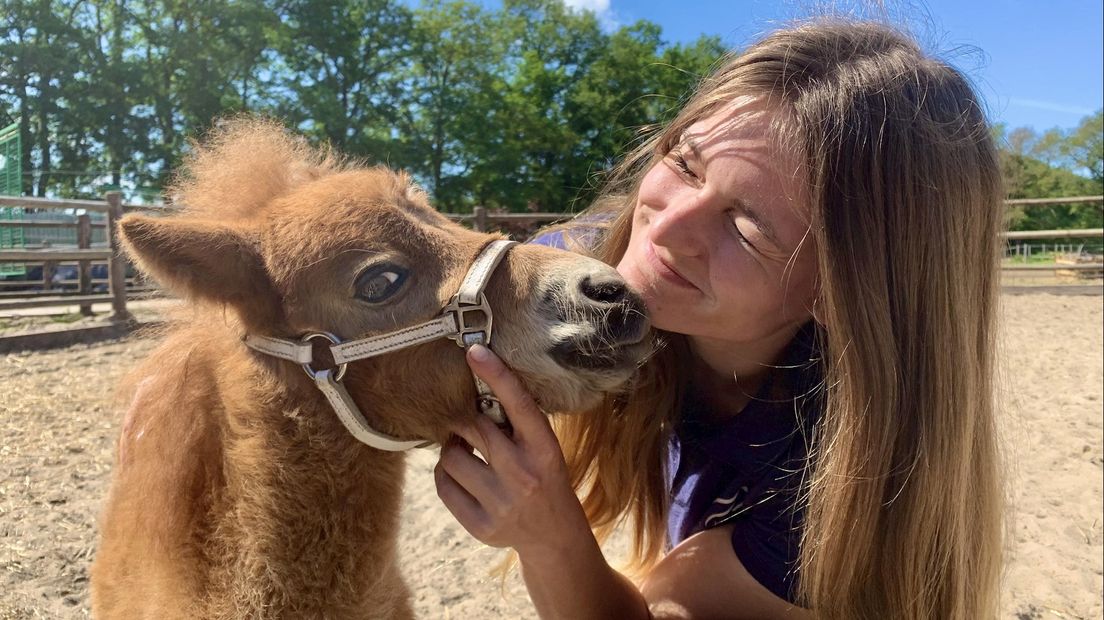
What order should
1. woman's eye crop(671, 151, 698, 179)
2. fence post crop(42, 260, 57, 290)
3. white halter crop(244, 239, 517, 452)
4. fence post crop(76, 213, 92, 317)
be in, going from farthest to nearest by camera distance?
fence post crop(76, 213, 92, 317), fence post crop(42, 260, 57, 290), woman's eye crop(671, 151, 698, 179), white halter crop(244, 239, 517, 452)

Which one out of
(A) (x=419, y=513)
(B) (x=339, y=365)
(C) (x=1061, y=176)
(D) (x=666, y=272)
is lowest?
(A) (x=419, y=513)

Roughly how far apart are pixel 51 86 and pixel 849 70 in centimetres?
306

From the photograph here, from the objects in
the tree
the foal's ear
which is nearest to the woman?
the foal's ear

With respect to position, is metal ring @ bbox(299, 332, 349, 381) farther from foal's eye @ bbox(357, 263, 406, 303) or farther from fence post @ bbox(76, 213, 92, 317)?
fence post @ bbox(76, 213, 92, 317)

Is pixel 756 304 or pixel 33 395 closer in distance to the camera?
pixel 756 304

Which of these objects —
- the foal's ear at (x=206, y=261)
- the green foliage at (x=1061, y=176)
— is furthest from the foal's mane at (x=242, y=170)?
the green foliage at (x=1061, y=176)

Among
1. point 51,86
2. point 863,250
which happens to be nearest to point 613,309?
point 863,250

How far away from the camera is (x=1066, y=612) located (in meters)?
3.06

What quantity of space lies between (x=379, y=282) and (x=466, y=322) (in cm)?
24

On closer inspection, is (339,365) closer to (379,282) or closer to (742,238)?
(379,282)

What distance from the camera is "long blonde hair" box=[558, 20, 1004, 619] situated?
157 centimetres

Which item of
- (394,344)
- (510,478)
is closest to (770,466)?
(510,478)

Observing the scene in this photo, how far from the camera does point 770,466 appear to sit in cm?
186

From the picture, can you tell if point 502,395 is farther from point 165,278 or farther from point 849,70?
point 849,70
